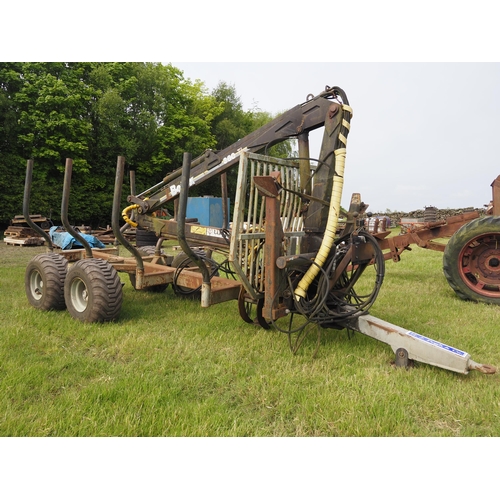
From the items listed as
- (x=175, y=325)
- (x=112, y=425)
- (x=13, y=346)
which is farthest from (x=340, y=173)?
(x=13, y=346)

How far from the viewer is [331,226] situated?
388 centimetres

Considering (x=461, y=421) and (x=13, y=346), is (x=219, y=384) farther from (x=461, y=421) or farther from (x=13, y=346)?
(x=13, y=346)

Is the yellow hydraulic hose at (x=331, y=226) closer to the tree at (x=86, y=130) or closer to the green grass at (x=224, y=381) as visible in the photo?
the green grass at (x=224, y=381)

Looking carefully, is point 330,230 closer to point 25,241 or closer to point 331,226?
point 331,226

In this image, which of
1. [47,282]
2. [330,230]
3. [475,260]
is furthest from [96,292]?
[475,260]

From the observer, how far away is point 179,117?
2850 centimetres

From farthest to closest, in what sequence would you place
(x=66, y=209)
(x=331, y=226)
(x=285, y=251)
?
(x=66, y=209) → (x=285, y=251) → (x=331, y=226)

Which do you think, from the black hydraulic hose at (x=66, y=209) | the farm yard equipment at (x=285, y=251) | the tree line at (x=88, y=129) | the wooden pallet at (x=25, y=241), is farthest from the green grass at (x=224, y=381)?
the tree line at (x=88, y=129)

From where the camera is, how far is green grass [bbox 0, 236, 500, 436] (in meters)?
2.69

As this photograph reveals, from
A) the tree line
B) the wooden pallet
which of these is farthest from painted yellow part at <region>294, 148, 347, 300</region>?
the tree line

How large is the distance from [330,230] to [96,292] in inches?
109

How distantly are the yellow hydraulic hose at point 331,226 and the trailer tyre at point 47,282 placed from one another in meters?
3.21

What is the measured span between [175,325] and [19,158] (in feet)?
63.5

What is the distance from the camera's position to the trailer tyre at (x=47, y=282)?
17.3ft
